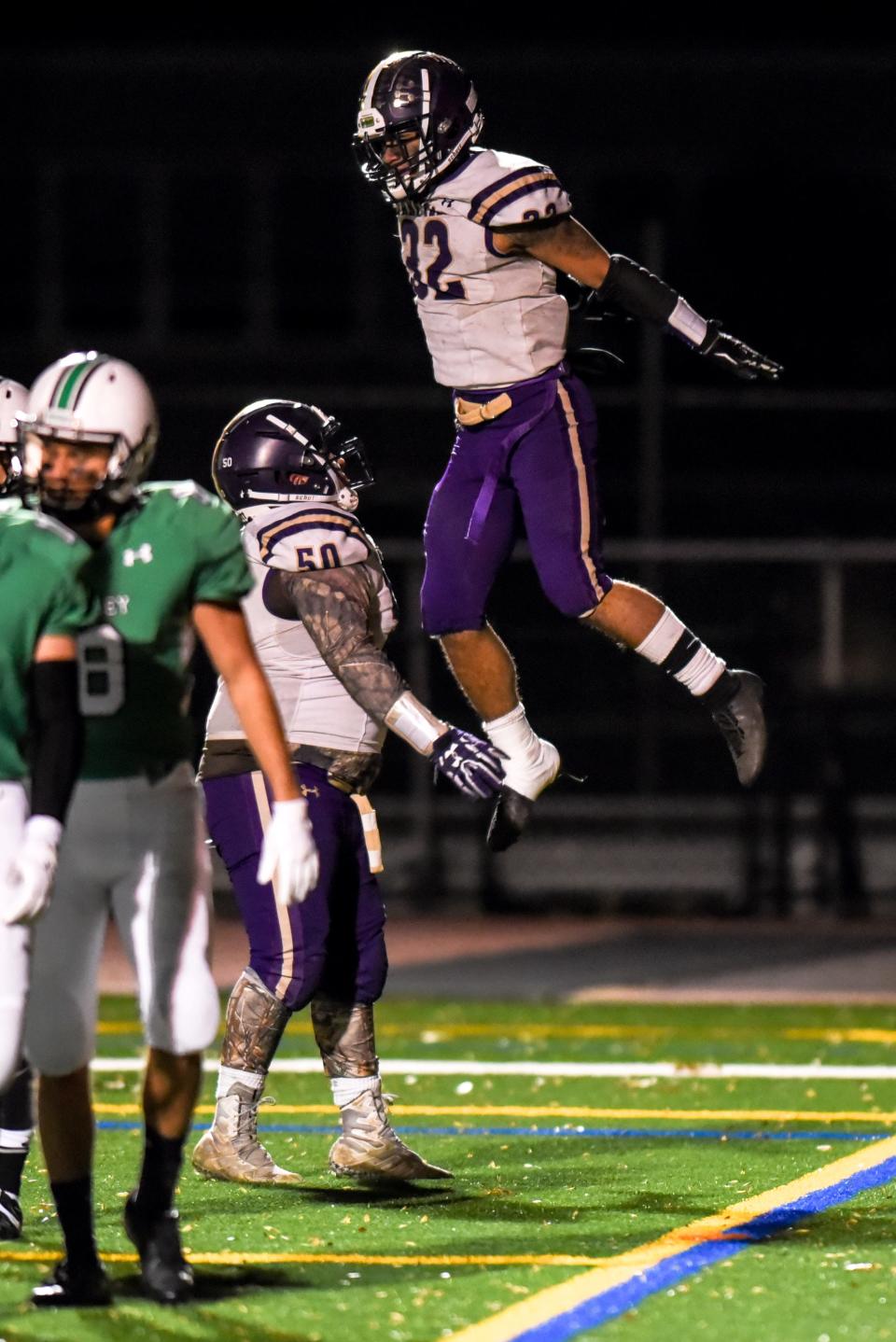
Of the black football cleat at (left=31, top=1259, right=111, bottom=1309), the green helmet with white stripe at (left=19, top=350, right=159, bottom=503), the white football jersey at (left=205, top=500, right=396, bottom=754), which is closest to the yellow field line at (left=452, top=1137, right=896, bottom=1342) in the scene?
the black football cleat at (left=31, top=1259, right=111, bottom=1309)

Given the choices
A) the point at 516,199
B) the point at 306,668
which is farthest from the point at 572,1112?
the point at 516,199

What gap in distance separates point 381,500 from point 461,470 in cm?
1464

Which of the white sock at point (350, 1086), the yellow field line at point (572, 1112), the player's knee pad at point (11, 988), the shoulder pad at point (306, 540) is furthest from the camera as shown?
the yellow field line at point (572, 1112)

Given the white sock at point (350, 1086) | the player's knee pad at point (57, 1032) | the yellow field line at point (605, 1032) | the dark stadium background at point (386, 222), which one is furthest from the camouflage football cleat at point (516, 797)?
the dark stadium background at point (386, 222)

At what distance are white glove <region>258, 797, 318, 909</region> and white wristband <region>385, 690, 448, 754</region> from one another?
1282 mm

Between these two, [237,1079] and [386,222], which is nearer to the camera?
[237,1079]

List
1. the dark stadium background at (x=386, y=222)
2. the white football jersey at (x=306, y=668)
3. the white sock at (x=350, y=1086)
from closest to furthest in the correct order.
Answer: the white football jersey at (x=306, y=668) < the white sock at (x=350, y=1086) < the dark stadium background at (x=386, y=222)

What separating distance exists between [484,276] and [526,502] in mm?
633

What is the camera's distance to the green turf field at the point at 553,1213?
5199 mm

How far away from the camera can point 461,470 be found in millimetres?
7137

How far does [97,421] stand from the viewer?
206 inches

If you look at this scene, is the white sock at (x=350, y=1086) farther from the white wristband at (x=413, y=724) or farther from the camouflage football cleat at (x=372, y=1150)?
the white wristband at (x=413, y=724)

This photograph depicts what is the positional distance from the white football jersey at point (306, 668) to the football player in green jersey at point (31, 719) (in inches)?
67.7

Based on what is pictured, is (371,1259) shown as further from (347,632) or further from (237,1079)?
(347,632)
